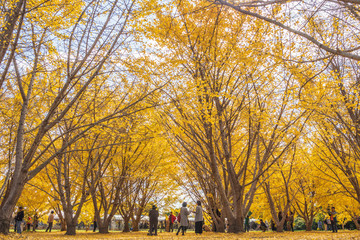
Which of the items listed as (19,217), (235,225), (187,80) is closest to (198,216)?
(235,225)

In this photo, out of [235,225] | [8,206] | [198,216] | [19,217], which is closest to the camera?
[8,206]

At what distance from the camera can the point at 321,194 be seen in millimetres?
16484

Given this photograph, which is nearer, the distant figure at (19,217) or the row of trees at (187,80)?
the row of trees at (187,80)

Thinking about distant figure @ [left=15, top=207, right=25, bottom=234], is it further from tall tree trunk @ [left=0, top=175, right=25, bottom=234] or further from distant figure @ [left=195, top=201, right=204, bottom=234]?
distant figure @ [left=195, top=201, right=204, bottom=234]

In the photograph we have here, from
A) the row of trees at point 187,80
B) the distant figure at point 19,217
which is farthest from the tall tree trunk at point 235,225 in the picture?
the distant figure at point 19,217

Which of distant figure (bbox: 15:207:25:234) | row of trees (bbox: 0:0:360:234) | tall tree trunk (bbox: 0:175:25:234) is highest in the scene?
row of trees (bbox: 0:0:360:234)

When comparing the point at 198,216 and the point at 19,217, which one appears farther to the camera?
the point at 19,217

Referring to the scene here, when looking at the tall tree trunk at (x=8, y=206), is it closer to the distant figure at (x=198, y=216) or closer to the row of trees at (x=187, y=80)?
the row of trees at (x=187, y=80)

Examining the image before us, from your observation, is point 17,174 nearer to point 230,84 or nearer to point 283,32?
point 230,84

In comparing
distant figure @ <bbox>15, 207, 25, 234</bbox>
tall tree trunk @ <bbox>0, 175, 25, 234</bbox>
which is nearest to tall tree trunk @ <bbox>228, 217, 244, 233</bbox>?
tall tree trunk @ <bbox>0, 175, 25, 234</bbox>

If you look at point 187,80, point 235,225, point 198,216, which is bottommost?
point 235,225

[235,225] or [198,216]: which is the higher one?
[198,216]

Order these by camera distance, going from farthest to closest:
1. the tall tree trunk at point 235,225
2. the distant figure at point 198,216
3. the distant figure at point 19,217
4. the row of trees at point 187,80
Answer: the distant figure at point 19,217, the distant figure at point 198,216, the tall tree trunk at point 235,225, the row of trees at point 187,80

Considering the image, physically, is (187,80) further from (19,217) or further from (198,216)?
(19,217)
